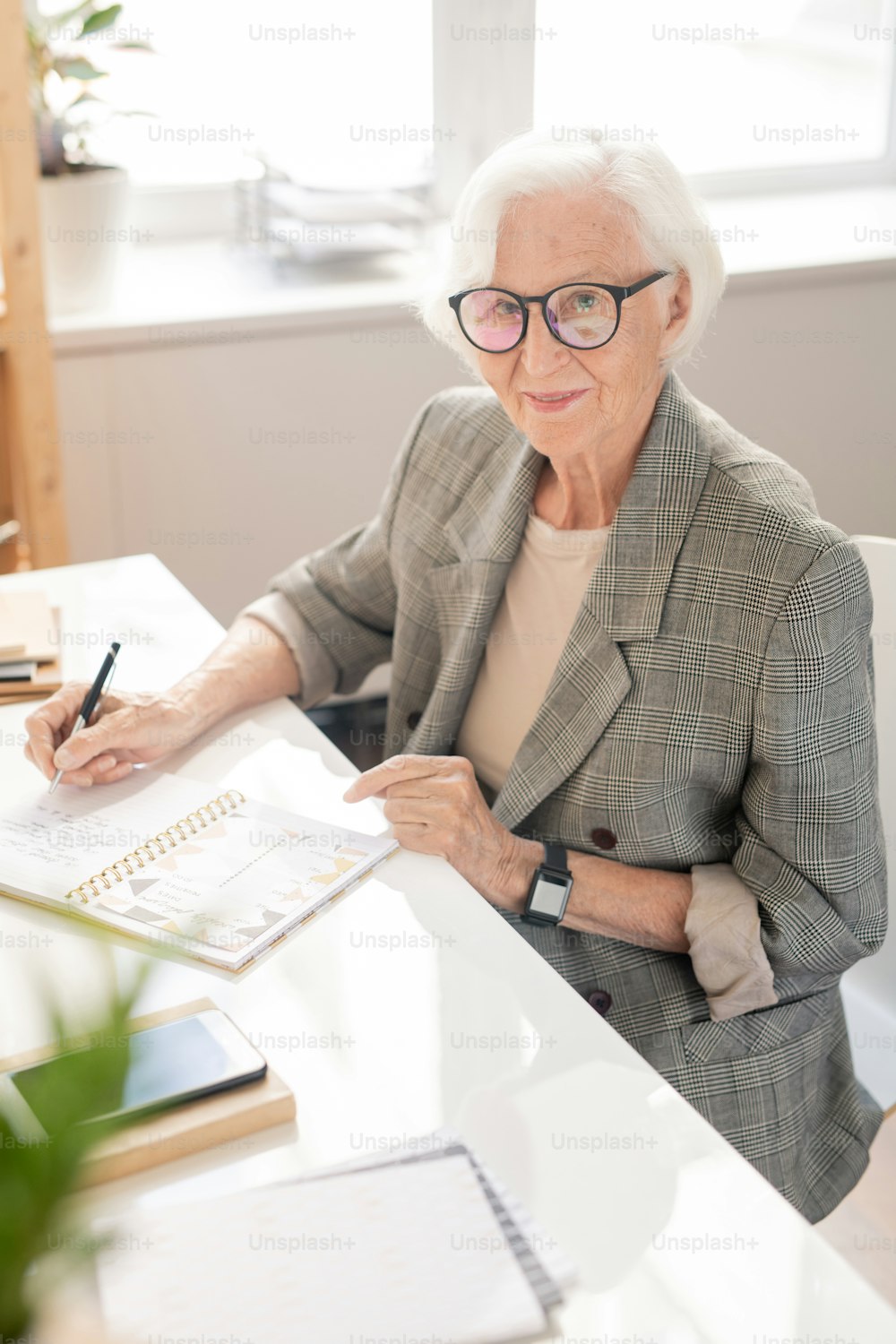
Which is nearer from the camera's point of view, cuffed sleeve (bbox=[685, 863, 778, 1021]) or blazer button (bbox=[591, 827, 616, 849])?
cuffed sleeve (bbox=[685, 863, 778, 1021])

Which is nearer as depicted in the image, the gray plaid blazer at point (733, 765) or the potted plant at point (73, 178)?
the gray plaid blazer at point (733, 765)

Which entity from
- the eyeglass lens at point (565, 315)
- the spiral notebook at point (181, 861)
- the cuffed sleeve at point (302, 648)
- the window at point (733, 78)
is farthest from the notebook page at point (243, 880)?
the window at point (733, 78)

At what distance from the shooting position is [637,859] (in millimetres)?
1344

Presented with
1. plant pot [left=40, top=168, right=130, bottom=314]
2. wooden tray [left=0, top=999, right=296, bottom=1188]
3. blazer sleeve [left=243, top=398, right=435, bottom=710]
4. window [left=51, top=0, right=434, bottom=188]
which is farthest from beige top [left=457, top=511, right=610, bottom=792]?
window [left=51, top=0, right=434, bottom=188]

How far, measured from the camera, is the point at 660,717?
132 cm

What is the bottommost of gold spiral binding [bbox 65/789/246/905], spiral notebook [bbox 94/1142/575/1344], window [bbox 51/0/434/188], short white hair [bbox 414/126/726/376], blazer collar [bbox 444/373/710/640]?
spiral notebook [bbox 94/1142/575/1344]

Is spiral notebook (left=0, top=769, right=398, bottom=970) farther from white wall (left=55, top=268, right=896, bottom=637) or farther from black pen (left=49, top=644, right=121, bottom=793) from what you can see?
white wall (left=55, top=268, right=896, bottom=637)

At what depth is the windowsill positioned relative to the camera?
2518mm

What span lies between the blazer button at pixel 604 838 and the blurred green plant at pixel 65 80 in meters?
1.70

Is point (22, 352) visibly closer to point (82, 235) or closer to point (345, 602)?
point (82, 235)

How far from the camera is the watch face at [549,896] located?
128cm

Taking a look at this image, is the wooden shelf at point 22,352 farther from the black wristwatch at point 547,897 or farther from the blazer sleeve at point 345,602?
the black wristwatch at point 547,897

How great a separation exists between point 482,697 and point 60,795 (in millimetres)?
487

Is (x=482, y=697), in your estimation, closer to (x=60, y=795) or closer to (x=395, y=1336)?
(x=60, y=795)
